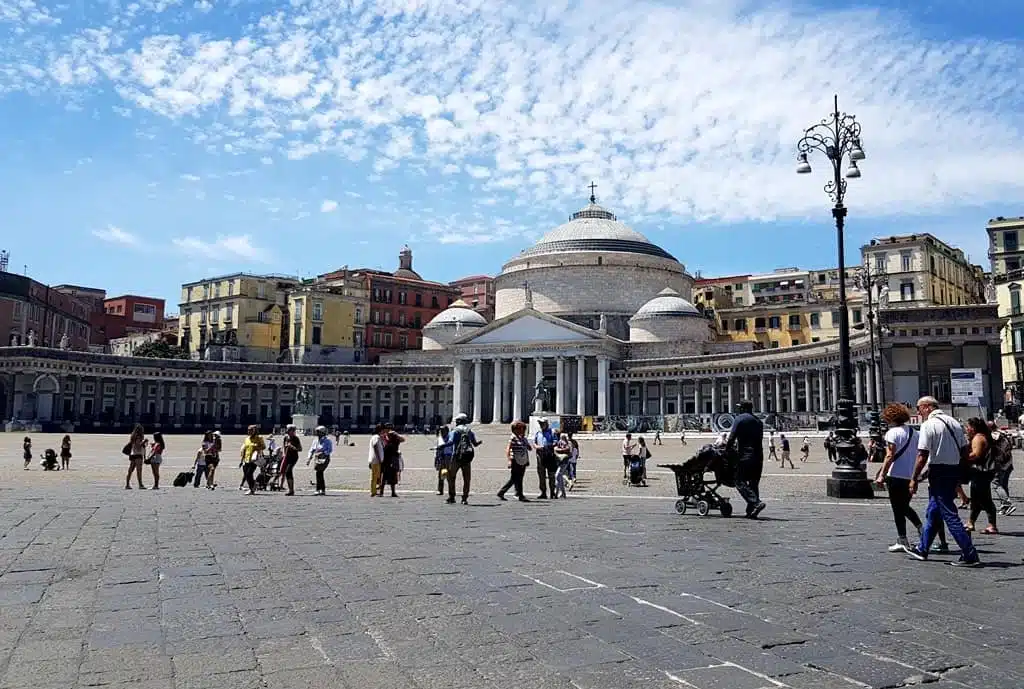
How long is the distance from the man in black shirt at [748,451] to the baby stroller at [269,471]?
11.2 m

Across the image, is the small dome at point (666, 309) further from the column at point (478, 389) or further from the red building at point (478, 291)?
the red building at point (478, 291)

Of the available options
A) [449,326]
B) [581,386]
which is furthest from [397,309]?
[581,386]

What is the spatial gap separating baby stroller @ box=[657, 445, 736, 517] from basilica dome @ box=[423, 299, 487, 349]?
70278 mm

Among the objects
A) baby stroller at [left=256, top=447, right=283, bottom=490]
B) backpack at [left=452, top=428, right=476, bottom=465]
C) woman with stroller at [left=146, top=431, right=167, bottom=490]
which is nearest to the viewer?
backpack at [left=452, top=428, right=476, bottom=465]

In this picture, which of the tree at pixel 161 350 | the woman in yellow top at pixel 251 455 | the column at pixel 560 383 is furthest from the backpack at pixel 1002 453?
the tree at pixel 161 350

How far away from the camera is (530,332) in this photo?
75.0 metres

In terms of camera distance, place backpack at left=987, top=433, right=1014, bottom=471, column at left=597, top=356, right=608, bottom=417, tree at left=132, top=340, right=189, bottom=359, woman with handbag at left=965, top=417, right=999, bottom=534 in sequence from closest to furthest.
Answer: woman with handbag at left=965, top=417, right=999, bottom=534 → backpack at left=987, top=433, right=1014, bottom=471 → column at left=597, top=356, right=608, bottom=417 → tree at left=132, top=340, right=189, bottom=359

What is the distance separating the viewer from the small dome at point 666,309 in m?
76.8

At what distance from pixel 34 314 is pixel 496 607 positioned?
81624mm

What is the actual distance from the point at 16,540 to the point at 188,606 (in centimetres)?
469

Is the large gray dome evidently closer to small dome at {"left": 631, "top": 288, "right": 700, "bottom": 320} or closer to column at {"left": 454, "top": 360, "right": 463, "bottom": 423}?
small dome at {"left": 631, "top": 288, "right": 700, "bottom": 320}

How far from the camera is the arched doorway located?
2717 inches

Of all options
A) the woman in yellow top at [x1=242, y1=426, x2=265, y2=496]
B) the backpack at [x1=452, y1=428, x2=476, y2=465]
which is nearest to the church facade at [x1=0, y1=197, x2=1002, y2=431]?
the woman in yellow top at [x1=242, y1=426, x2=265, y2=496]

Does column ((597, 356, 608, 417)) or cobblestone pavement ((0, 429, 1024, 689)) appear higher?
column ((597, 356, 608, 417))
